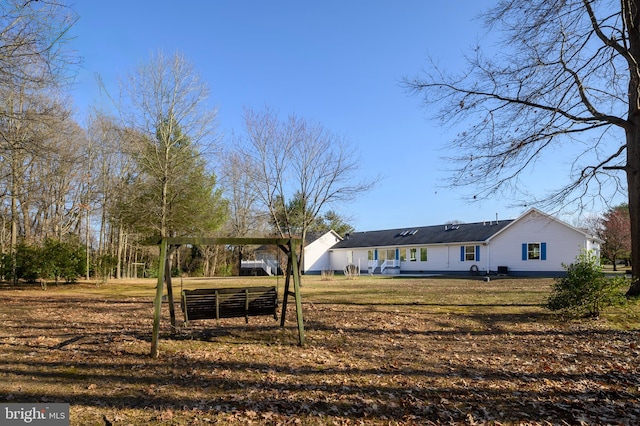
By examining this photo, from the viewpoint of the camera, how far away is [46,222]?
30.4m

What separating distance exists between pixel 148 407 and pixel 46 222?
3267 centimetres

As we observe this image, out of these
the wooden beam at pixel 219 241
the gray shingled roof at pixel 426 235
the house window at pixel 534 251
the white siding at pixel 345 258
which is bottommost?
the white siding at pixel 345 258

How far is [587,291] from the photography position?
8305mm

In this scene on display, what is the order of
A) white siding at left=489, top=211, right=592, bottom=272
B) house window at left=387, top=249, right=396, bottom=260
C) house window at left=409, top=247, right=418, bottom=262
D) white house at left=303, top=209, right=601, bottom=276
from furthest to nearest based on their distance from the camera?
1. house window at left=387, top=249, right=396, bottom=260
2. house window at left=409, top=247, right=418, bottom=262
3. white house at left=303, top=209, right=601, bottom=276
4. white siding at left=489, top=211, right=592, bottom=272

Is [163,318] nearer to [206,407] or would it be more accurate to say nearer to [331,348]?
[331,348]

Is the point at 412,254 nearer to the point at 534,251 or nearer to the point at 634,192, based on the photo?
the point at 534,251

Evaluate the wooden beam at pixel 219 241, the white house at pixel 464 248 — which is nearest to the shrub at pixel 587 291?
the wooden beam at pixel 219 241

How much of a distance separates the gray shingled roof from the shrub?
81.3 ft

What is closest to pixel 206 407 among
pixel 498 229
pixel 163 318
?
pixel 163 318

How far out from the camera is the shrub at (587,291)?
8.20 metres

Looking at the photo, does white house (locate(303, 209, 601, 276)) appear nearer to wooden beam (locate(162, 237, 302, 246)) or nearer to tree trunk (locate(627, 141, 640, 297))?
tree trunk (locate(627, 141, 640, 297))

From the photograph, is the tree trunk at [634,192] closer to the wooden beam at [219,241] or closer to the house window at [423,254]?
the wooden beam at [219,241]

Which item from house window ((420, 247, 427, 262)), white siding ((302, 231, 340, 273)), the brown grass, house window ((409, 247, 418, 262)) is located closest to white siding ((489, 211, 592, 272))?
house window ((420, 247, 427, 262))

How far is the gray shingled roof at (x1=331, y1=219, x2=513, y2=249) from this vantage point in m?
33.5
